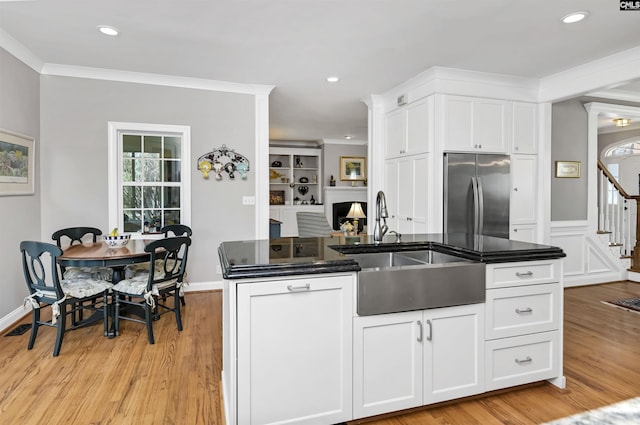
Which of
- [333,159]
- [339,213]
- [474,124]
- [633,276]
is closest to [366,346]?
[474,124]

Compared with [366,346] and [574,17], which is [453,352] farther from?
[574,17]

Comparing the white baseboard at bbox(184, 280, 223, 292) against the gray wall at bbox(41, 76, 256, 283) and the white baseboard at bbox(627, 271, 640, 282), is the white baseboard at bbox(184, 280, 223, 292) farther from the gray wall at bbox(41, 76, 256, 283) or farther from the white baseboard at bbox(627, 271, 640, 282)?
the white baseboard at bbox(627, 271, 640, 282)

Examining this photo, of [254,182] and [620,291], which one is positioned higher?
[254,182]

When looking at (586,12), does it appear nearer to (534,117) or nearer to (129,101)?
(534,117)

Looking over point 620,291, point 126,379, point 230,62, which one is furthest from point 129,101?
point 620,291

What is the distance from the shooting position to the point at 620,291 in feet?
15.5

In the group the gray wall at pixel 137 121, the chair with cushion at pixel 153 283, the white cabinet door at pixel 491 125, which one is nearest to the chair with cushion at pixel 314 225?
the gray wall at pixel 137 121

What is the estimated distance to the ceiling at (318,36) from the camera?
271cm

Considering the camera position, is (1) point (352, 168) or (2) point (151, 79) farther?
(1) point (352, 168)

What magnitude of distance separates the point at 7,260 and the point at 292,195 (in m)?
6.41

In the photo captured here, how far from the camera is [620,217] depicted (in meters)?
5.54

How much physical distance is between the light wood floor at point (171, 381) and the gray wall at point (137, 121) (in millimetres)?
1327

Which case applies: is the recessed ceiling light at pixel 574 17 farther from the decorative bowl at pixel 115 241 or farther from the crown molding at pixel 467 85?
the decorative bowl at pixel 115 241

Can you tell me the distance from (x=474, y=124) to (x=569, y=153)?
181 cm
